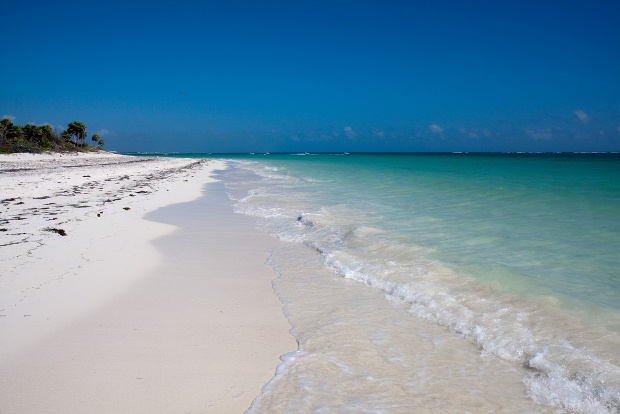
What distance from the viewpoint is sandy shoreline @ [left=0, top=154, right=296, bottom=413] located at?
8.91 feet

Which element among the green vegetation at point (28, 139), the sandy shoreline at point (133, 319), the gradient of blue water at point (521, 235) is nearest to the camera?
the sandy shoreline at point (133, 319)

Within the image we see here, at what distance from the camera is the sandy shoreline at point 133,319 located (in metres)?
2.72

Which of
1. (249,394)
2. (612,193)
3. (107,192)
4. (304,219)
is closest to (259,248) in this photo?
(304,219)

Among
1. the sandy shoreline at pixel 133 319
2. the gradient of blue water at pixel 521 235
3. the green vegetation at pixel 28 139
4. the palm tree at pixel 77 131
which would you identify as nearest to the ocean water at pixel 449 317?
the gradient of blue water at pixel 521 235

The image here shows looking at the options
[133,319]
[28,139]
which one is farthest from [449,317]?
[28,139]

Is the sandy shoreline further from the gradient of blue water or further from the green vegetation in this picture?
the green vegetation

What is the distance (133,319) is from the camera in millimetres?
3930

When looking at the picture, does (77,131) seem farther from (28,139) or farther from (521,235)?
(521,235)

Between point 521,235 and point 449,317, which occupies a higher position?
point 521,235

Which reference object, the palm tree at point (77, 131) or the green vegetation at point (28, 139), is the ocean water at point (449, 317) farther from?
the palm tree at point (77, 131)

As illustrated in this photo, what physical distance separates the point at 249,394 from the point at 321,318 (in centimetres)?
147

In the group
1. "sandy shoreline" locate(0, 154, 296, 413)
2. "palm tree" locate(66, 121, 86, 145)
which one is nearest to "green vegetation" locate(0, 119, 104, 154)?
"palm tree" locate(66, 121, 86, 145)

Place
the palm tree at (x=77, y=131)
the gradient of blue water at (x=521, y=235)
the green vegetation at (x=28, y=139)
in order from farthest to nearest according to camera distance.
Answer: the palm tree at (x=77, y=131)
the green vegetation at (x=28, y=139)
the gradient of blue water at (x=521, y=235)

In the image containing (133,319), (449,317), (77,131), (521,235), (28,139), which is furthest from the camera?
(77,131)
